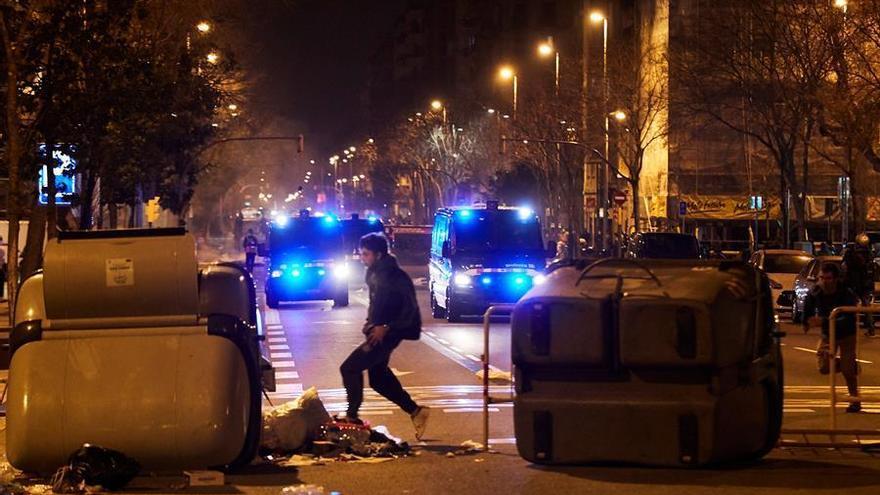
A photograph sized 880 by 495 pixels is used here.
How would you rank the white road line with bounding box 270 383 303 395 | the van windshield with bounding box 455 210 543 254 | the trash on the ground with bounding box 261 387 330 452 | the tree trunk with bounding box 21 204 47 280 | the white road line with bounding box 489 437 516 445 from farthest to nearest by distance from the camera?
the van windshield with bounding box 455 210 543 254 → the tree trunk with bounding box 21 204 47 280 → the white road line with bounding box 270 383 303 395 → the white road line with bounding box 489 437 516 445 → the trash on the ground with bounding box 261 387 330 452

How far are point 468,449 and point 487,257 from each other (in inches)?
702

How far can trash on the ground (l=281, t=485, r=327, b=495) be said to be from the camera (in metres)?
9.59

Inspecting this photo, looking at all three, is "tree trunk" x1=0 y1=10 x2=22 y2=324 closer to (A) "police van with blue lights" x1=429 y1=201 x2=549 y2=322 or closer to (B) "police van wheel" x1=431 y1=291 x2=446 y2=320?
(A) "police van with blue lights" x1=429 y1=201 x2=549 y2=322

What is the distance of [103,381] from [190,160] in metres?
43.8

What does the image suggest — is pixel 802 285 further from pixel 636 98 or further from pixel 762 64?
pixel 636 98

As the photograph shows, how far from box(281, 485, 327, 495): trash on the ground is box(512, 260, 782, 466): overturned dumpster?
1.71m

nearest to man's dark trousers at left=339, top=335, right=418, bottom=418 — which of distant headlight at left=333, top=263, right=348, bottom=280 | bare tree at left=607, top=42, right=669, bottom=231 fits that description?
distant headlight at left=333, top=263, right=348, bottom=280

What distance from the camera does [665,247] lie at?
37.2 meters

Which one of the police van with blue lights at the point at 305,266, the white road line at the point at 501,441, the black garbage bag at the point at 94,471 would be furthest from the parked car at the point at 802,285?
the black garbage bag at the point at 94,471

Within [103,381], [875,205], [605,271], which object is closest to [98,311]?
[103,381]

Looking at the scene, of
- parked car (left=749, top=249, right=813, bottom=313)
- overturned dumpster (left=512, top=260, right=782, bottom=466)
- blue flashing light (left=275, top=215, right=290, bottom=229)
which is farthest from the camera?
blue flashing light (left=275, top=215, right=290, bottom=229)

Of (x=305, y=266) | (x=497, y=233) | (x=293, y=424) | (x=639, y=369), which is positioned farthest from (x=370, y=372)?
(x=305, y=266)

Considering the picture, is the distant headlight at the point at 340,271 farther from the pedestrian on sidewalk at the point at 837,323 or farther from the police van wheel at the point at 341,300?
the pedestrian on sidewalk at the point at 837,323

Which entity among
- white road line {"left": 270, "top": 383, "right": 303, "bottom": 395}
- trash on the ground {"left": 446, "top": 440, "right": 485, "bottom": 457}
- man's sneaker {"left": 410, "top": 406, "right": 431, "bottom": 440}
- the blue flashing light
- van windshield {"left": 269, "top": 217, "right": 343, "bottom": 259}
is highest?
the blue flashing light
